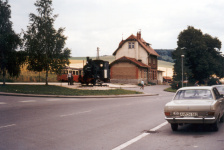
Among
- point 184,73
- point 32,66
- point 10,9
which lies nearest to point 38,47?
point 32,66

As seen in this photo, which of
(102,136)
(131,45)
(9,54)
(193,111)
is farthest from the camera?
(131,45)

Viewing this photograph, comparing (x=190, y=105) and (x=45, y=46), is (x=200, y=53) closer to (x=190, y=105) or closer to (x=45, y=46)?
(x=45, y=46)

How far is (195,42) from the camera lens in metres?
69.9

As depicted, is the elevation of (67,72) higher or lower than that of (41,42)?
lower

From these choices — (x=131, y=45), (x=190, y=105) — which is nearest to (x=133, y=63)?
(x=131, y=45)

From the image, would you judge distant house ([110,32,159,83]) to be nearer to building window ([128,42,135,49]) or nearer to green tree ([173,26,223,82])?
building window ([128,42,135,49])

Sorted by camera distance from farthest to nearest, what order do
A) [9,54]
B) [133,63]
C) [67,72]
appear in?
[133,63]
[67,72]
[9,54]

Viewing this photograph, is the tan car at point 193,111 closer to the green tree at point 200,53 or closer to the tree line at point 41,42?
the tree line at point 41,42

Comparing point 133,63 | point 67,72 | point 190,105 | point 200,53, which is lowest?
point 190,105

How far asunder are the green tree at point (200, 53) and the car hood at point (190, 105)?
58.0 meters

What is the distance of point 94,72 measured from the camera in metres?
42.1

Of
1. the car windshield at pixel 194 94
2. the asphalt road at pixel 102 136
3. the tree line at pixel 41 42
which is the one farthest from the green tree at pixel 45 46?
the car windshield at pixel 194 94

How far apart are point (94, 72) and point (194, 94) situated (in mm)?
32411

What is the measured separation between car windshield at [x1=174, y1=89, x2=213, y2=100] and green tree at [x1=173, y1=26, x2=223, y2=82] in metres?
57.3
